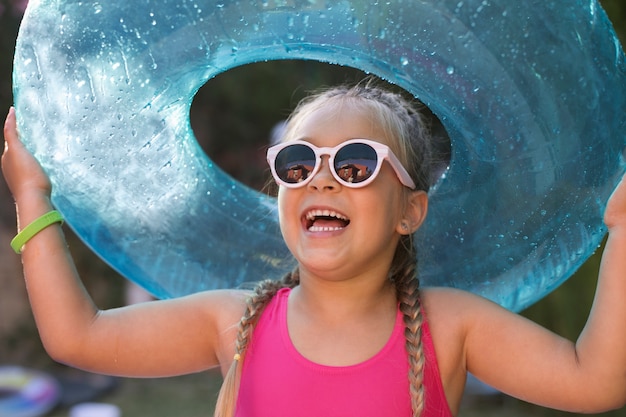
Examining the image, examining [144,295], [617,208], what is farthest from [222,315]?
[144,295]

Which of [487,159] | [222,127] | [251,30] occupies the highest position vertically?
[251,30]

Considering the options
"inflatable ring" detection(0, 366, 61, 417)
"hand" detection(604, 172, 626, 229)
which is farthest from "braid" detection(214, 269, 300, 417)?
"inflatable ring" detection(0, 366, 61, 417)

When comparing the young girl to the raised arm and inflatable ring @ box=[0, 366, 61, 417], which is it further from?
inflatable ring @ box=[0, 366, 61, 417]

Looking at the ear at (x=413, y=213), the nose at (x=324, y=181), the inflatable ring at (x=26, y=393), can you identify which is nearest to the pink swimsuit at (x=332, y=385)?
the ear at (x=413, y=213)

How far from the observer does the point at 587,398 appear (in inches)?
68.5

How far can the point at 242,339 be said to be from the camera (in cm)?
190

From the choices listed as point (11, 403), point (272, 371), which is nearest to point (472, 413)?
point (11, 403)

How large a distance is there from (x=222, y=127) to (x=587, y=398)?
487 centimetres

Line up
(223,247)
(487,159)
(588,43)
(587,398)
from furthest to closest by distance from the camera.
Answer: (223,247) < (487,159) < (588,43) < (587,398)

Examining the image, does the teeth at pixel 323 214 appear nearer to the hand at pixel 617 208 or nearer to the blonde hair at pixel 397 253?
the blonde hair at pixel 397 253

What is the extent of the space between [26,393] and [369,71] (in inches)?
163

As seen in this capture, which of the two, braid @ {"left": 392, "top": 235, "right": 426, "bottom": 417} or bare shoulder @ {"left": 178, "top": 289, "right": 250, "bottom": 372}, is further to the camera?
bare shoulder @ {"left": 178, "top": 289, "right": 250, "bottom": 372}

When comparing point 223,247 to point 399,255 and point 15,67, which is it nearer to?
point 399,255

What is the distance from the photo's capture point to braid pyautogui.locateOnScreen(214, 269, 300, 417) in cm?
186
